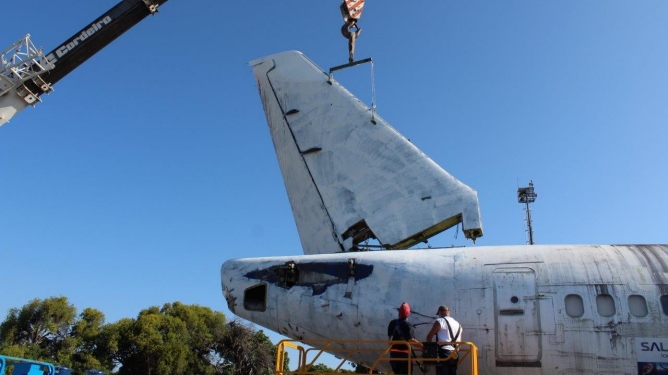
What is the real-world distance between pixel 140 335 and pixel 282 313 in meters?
36.4

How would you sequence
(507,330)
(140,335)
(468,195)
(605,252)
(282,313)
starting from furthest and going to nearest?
(140,335), (468,195), (282,313), (605,252), (507,330)

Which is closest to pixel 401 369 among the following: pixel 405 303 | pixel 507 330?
pixel 405 303

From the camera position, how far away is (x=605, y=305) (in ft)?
27.8

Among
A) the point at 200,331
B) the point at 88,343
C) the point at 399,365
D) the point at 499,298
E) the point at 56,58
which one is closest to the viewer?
the point at 399,365

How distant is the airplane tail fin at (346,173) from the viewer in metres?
11.6

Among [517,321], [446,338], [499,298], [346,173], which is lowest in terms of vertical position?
[446,338]

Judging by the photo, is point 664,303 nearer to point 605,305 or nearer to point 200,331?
point 605,305

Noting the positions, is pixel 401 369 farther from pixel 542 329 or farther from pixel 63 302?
pixel 63 302

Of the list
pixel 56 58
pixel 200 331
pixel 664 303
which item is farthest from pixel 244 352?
pixel 664 303

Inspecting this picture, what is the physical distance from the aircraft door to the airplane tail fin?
89.4 inches

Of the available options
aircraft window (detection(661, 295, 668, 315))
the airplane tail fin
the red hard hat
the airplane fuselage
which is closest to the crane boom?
the airplane tail fin

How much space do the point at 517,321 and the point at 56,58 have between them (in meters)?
14.8

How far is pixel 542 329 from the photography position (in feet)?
28.0

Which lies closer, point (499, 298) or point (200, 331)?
point (499, 298)
